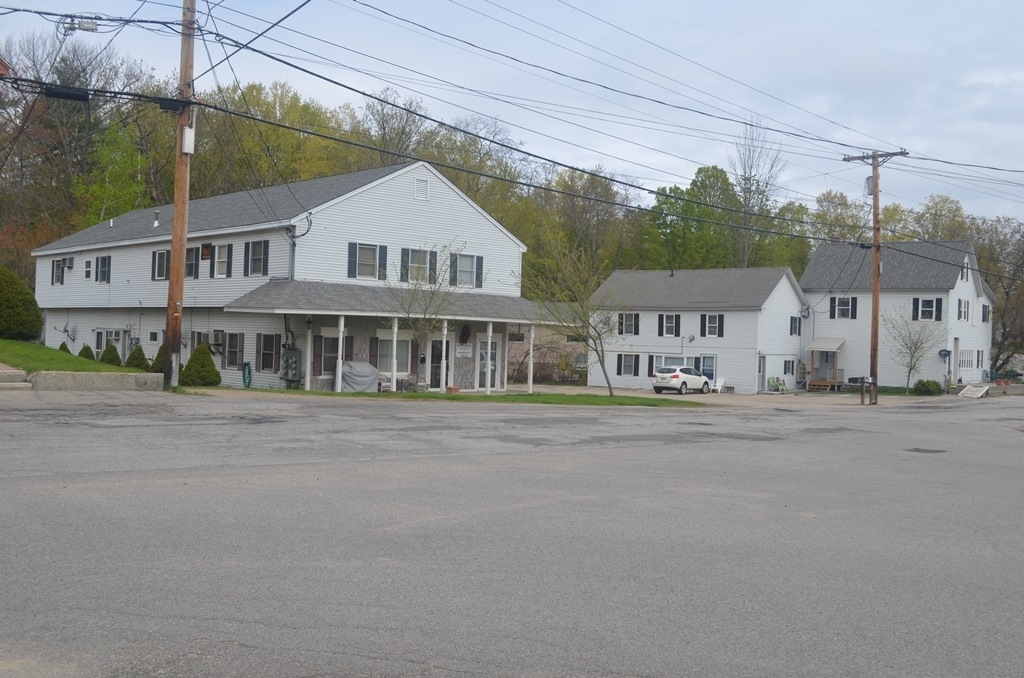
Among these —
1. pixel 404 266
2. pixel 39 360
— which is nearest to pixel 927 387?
pixel 404 266

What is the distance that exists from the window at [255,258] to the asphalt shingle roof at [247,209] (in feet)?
2.71

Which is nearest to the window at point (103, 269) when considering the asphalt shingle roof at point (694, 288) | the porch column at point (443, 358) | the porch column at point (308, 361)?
the porch column at point (308, 361)

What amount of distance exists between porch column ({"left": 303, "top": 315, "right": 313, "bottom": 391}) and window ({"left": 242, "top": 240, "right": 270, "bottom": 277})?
3.31 m

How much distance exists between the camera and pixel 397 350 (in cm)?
3959

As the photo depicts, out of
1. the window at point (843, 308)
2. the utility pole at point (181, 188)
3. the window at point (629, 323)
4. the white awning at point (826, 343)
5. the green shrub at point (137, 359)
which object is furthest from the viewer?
the window at point (843, 308)

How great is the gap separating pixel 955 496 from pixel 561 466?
18.4 feet

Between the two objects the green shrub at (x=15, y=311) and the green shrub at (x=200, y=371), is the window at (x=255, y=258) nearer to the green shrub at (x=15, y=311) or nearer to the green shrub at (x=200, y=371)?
the green shrub at (x=200, y=371)

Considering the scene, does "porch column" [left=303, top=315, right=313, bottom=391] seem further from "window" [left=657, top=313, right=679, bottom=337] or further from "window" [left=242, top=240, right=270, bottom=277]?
"window" [left=657, top=313, right=679, bottom=337]

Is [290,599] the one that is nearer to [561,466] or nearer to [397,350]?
[561,466]

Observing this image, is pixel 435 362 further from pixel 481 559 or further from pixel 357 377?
pixel 481 559

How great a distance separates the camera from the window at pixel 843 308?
6153 centimetres

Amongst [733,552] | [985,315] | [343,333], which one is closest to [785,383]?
[985,315]

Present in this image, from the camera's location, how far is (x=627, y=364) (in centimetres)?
6128

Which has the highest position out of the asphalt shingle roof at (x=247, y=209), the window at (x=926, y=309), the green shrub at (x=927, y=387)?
the asphalt shingle roof at (x=247, y=209)
